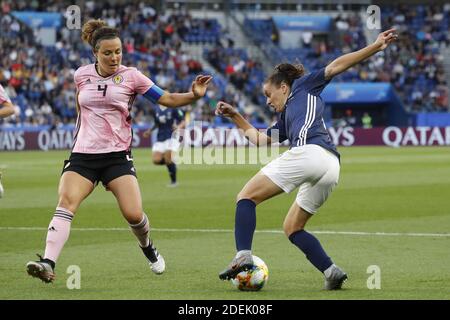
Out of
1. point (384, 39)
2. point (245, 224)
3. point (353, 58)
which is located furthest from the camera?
point (245, 224)

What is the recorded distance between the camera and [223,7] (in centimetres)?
5884

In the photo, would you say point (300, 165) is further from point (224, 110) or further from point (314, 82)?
point (224, 110)

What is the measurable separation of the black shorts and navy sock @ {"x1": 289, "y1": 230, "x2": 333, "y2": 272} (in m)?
1.76

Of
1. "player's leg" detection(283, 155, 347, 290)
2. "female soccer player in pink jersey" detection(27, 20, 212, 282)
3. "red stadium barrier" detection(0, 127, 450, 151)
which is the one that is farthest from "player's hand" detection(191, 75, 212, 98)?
"red stadium barrier" detection(0, 127, 450, 151)

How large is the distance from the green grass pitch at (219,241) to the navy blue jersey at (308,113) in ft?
4.46

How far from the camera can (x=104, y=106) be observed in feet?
31.9

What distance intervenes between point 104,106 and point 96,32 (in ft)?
2.30

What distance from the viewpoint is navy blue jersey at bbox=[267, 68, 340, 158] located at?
9.22 m

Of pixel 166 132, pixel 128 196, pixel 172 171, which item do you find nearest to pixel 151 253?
pixel 128 196

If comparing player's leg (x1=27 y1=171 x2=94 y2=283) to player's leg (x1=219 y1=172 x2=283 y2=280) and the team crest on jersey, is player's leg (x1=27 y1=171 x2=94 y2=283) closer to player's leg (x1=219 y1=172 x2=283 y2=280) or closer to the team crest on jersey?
the team crest on jersey

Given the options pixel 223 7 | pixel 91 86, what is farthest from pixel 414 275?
pixel 223 7

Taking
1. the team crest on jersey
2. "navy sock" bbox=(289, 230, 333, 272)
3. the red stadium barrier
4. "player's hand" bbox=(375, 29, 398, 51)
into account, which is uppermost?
"player's hand" bbox=(375, 29, 398, 51)

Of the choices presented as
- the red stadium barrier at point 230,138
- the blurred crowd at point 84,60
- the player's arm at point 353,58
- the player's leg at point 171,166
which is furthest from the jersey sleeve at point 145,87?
the red stadium barrier at point 230,138
